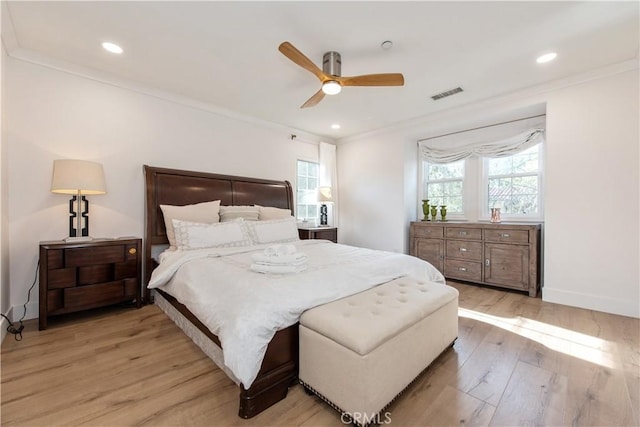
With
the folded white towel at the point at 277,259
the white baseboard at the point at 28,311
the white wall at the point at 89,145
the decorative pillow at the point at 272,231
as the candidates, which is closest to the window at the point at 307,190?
the white wall at the point at 89,145

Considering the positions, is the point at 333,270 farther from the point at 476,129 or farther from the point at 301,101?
the point at 476,129

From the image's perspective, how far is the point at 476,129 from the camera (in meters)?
4.30

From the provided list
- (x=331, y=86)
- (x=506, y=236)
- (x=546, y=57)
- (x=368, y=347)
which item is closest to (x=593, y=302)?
(x=506, y=236)

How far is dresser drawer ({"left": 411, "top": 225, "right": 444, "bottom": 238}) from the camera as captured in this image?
4.25 m

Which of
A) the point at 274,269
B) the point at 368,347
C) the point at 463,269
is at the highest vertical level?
the point at 274,269

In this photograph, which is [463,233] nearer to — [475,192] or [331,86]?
[475,192]

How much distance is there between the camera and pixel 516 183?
Result: 4027 mm

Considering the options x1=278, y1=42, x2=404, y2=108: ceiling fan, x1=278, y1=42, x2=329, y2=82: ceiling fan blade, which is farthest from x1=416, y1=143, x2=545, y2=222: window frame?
x1=278, y1=42, x2=329, y2=82: ceiling fan blade

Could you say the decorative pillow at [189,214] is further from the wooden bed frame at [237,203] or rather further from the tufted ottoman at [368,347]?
the tufted ottoman at [368,347]

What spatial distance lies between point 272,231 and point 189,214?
0.98m

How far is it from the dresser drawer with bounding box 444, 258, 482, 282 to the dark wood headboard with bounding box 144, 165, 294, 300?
109 inches

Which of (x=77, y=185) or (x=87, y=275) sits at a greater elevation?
(x=77, y=185)

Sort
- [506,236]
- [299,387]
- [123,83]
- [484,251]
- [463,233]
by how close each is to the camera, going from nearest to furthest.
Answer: [299,387] < [123,83] < [506,236] < [484,251] < [463,233]

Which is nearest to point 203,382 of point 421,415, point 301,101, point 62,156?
point 421,415
